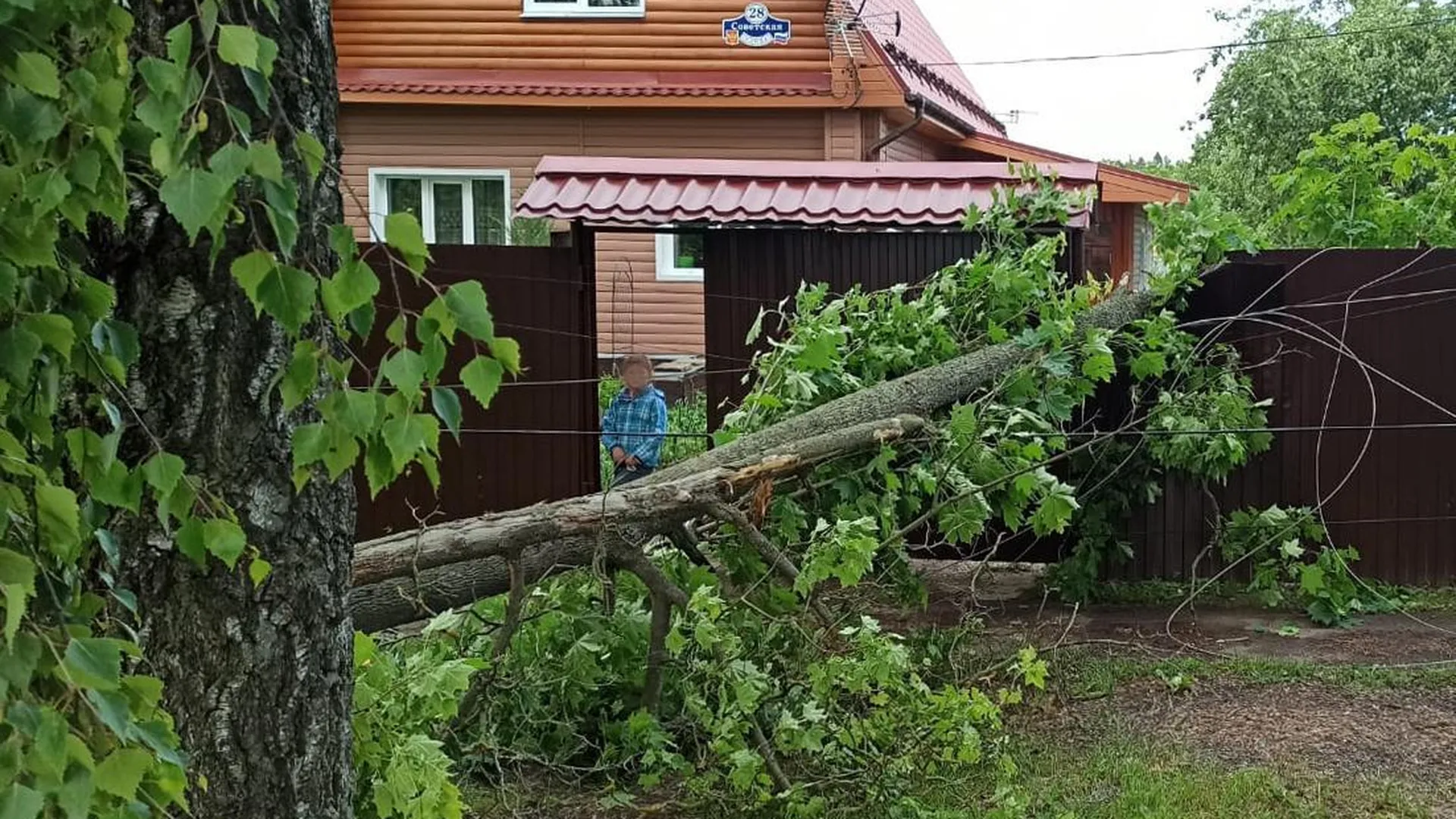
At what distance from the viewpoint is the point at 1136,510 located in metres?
7.07

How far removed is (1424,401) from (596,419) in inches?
168

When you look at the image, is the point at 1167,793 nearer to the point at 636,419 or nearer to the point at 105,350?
the point at 636,419

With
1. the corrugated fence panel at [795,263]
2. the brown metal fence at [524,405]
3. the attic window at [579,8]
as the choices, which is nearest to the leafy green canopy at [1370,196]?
the corrugated fence panel at [795,263]

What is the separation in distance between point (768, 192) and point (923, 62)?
32.1 feet

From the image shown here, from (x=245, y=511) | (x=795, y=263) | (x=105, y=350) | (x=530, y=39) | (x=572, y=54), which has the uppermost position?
(x=530, y=39)

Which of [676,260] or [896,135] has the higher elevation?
[896,135]

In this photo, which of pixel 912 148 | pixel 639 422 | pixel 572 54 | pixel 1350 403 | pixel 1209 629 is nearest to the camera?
pixel 1209 629

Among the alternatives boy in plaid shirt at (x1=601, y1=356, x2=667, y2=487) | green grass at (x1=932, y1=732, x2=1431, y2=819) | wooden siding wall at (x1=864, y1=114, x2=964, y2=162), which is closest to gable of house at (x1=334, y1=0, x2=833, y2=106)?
wooden siding wall at (x1=864, y1=114, x2=964, y2=162)

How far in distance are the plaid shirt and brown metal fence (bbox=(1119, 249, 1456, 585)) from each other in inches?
99.0

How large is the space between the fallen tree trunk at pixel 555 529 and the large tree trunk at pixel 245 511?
123cm

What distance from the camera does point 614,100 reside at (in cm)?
1359

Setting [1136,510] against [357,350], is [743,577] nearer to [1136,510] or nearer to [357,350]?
[357,350]

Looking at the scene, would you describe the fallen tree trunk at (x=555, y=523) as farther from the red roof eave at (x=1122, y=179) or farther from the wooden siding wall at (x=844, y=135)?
the red roof eave at (x=1122, y=179)

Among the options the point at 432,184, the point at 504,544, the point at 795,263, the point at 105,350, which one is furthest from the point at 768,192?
the point at 432,184
